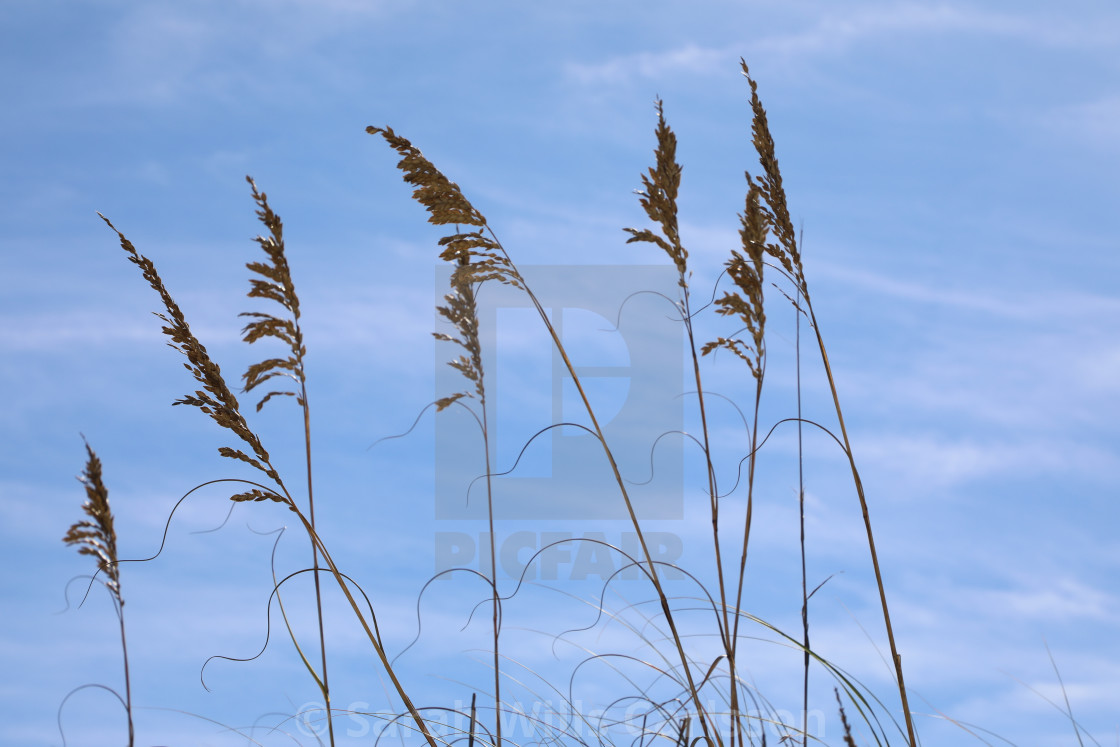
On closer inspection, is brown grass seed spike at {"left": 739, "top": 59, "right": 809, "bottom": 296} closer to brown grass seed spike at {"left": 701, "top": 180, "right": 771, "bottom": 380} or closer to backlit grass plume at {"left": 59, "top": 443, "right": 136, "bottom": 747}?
brown grass seed spike at {"left": 701, "top": 180, "right": 771, "bottom": 380}

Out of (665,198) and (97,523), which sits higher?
(665,198)

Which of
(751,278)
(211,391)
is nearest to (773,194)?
(751,278)

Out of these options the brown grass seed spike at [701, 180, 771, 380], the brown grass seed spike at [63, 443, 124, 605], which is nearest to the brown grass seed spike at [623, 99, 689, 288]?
the brown grass seed spike at [701, 180, 771, 380]

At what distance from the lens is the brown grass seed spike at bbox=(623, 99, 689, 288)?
2.56 metres

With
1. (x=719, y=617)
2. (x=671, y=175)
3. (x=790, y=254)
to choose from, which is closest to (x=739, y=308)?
(x=790, y=254)

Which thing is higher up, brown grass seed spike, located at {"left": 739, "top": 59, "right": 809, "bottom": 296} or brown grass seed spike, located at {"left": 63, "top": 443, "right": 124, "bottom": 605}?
brown grass seed spike, located at {"left": 739, "top": 59, "right": 809, "bottom": 296}

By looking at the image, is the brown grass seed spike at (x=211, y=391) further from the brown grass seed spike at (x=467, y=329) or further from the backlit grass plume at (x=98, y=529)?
the brown grass seed spike at (x=467, y=329)

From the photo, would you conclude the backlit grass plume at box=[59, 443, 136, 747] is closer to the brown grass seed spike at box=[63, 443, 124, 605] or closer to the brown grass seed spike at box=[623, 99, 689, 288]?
the brown grass seed spike at box=[63, 443, 124, 605]

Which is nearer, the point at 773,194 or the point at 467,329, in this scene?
the point at 773,194

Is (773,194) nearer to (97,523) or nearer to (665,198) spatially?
(665,198)

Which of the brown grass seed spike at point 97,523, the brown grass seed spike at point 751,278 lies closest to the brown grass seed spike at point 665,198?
the brown grass seed spike at point 751,278

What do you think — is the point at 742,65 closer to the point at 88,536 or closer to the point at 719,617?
the point at 719,617

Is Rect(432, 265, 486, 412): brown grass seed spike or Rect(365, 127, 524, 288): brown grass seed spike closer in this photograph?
Rect(365, 127, 524, 288): brown grass seed spike

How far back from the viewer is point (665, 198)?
8.41ft
